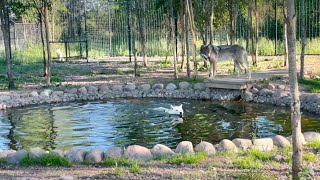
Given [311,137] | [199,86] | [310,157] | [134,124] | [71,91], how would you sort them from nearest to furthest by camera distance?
[310,157], [311,137], [134,124], [199,86], [71,91]

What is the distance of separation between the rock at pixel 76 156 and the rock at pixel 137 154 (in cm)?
62

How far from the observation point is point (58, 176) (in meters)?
6.32

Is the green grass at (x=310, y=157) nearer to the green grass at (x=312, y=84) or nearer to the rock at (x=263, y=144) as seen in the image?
the rock at (x=263, y=144)

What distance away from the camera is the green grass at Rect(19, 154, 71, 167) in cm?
697

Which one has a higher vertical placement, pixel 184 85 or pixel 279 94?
pixel 184 85

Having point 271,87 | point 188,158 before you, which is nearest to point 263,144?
point 188,158

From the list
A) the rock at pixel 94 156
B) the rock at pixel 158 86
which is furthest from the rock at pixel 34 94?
the rock at pixel 94 156

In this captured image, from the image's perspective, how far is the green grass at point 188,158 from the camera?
6.79 m

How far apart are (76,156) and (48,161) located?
0.40 metres

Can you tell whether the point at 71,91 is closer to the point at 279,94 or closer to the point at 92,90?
the point at 92,90

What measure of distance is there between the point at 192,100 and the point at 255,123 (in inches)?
150

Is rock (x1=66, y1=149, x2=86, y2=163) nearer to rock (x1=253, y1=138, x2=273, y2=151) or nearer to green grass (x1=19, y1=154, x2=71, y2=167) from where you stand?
green grass (x1=19, y1=154, x2=71, y2=167)

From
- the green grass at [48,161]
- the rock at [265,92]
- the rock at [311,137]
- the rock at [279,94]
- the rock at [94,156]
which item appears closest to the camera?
the green grass at [48,161]

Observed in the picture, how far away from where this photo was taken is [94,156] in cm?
713
